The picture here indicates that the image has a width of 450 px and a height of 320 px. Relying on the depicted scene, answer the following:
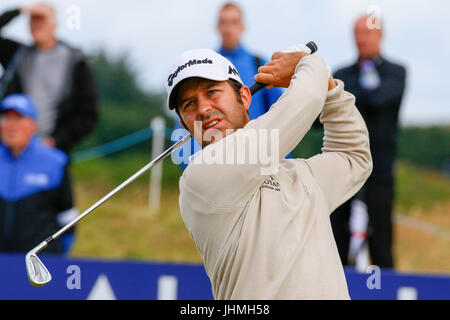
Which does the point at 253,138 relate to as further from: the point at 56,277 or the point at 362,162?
the point at 56,277

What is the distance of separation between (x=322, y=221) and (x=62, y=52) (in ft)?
11.6

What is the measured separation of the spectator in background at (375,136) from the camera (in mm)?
4547

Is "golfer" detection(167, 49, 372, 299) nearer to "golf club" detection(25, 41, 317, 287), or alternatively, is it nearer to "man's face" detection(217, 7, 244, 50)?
"golf club" detection(25, 41, 317, 287)

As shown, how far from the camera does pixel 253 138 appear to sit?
1.92m

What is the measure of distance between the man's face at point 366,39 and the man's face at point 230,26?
0.81 m

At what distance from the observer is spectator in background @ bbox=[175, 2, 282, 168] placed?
3.65 metres

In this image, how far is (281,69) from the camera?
216 cm

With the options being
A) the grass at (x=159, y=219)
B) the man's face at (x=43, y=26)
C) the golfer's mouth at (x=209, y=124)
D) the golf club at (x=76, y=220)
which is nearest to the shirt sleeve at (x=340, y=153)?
the golf club at (x=76, y=220)

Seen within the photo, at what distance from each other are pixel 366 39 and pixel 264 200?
9.54 ft

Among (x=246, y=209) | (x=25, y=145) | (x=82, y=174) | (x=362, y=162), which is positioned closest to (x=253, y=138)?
(x=246, y=209)

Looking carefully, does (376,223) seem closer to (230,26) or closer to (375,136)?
(375,136)

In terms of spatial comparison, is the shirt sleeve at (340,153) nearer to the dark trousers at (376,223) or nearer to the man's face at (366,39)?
the man's face at (366,39)

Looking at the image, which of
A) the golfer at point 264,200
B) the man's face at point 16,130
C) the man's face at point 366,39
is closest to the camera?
the golfer at point 264,200

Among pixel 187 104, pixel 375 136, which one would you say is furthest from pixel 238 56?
pixel 187 104
